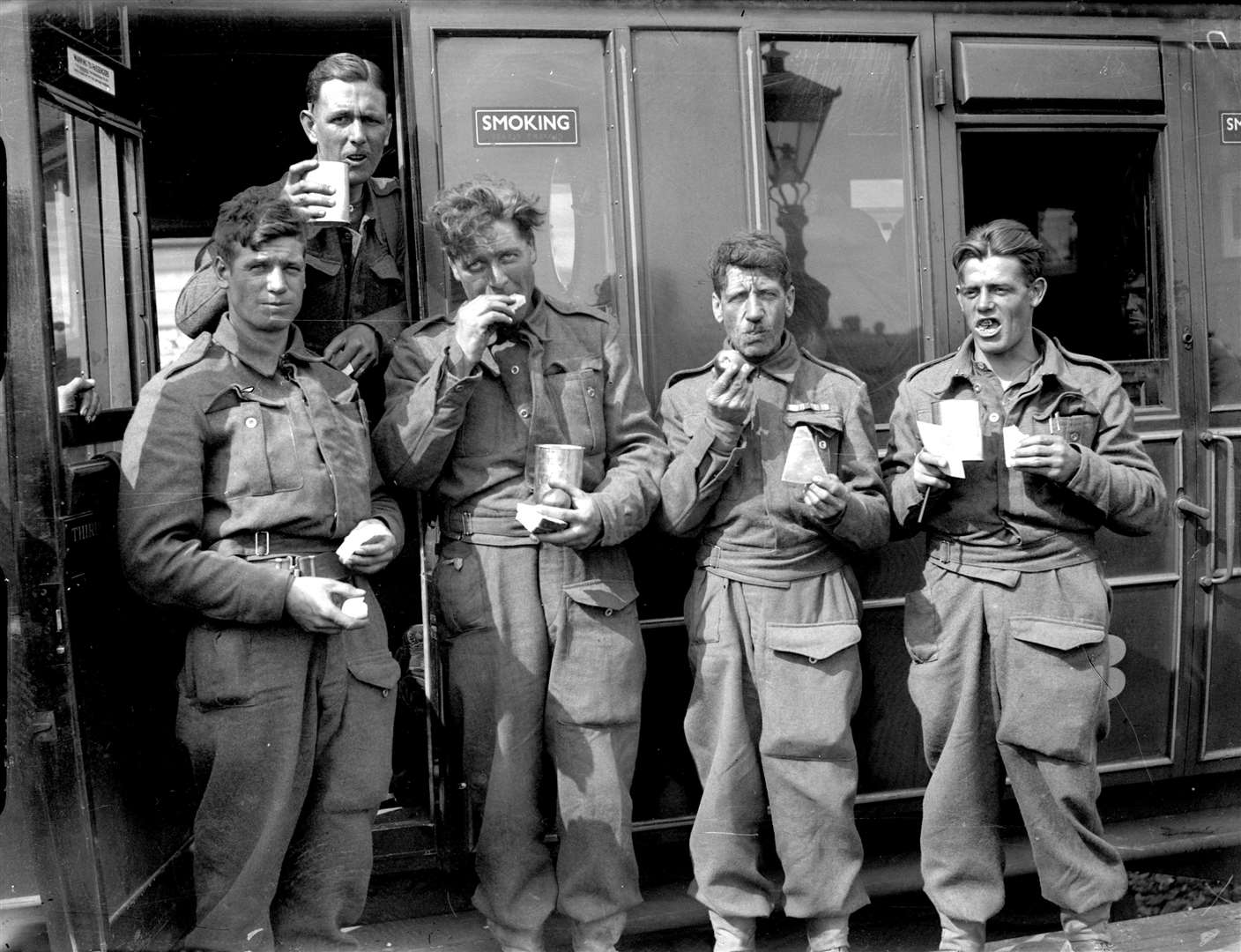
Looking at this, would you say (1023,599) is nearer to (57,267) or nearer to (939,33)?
(939,33)

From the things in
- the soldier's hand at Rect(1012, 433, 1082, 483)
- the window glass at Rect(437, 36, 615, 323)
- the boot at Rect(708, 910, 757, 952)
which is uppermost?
the window glass at Rect(437, 36, 615, 323)

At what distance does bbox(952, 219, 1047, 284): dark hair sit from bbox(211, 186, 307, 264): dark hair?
189 centimetres

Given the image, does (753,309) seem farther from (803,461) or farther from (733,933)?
(733,933)

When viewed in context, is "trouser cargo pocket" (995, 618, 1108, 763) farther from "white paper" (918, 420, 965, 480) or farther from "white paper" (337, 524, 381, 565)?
"white paper" (337, 524, 381, 565)

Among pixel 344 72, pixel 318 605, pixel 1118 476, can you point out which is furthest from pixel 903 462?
pixel 344 72

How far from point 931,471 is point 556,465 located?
3.35 ft

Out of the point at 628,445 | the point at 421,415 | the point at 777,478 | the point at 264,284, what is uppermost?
the point at 264,284

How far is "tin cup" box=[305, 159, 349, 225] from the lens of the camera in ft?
10.5

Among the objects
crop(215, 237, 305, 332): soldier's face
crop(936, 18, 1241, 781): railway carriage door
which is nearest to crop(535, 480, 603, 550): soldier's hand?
crop(215, 237, 305, 332): soldier's face

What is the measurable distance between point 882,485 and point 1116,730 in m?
1.49

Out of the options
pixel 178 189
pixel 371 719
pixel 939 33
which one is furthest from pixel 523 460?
pixel 178 189

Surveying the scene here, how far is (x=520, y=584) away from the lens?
326cm

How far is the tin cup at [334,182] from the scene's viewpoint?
126 inches

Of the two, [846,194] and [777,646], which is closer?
[777,646]
